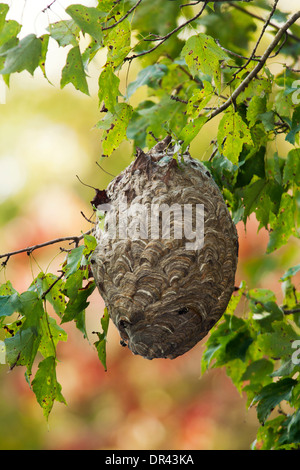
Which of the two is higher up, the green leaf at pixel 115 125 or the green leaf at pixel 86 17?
the green leaf at pixel 115 125

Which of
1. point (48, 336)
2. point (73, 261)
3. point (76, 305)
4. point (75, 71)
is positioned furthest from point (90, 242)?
point (75, 71)

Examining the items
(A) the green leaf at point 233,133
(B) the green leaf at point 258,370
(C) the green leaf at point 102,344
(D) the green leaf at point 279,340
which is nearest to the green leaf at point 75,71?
(A) the green leaf at point 233,133

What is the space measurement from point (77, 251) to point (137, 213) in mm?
176

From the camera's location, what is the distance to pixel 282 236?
1.91m

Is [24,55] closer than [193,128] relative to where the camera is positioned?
Yes

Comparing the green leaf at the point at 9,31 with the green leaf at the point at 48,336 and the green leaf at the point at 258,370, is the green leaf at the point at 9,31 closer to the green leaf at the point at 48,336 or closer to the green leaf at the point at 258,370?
the green leaf at the point at 48,336

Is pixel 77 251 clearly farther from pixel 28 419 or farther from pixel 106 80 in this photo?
pixel 28 419

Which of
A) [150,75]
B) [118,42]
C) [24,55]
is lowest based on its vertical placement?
[24,55]

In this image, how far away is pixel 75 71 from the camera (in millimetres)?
1250

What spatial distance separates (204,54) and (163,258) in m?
0.50

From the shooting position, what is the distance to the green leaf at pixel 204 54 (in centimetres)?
141

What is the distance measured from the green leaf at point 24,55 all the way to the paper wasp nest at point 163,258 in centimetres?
43

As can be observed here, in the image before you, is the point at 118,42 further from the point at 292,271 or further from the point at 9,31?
the point at 292,271

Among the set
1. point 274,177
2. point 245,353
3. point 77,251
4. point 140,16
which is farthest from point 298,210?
point 140,16
